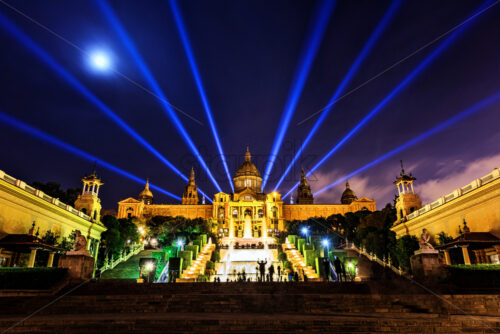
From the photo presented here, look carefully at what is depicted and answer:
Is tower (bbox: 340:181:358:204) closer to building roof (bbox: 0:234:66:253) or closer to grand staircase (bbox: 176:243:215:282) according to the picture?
grand staircase (bbox: 176:243:215:282)

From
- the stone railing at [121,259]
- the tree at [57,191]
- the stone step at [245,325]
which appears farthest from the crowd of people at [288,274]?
the tree at [57,191]

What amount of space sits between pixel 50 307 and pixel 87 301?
140 cm

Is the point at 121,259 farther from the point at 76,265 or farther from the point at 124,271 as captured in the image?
the point at 76,265

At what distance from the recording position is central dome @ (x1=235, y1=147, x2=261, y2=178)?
344 feet

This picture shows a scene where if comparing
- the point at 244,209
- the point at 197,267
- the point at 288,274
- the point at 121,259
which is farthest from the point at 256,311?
the point at 244,209

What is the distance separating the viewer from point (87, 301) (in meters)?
15.3

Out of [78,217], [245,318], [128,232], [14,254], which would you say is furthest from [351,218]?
[245,318]

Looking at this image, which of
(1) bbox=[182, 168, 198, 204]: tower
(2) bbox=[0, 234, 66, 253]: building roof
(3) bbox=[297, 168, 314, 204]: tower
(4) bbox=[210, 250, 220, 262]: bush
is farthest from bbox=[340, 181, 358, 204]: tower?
(2) bbox=[0, 234, 66, 253]: building roof

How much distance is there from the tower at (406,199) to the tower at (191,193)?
69.9 metres

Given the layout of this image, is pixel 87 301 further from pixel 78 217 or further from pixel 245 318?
pixel 78 217

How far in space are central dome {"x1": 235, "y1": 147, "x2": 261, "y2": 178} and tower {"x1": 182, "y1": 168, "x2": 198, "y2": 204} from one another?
46.6ft

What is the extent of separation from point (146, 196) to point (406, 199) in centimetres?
7685

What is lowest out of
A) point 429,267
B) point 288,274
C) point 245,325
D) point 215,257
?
point 245,325

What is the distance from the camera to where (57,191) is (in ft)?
191
